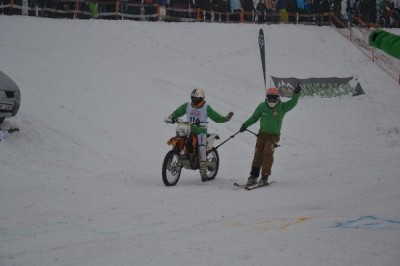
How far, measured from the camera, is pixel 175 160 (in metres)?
10.3

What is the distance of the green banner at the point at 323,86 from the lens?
21375 mm

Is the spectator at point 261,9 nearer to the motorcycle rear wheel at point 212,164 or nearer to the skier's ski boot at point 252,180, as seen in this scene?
the motorcycle rear wheel at point 212,164

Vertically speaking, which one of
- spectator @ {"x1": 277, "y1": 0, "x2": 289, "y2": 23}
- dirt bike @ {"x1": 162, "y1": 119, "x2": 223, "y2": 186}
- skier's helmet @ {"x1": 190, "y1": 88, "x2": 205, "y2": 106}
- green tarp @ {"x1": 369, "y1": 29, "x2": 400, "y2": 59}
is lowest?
dirt bike @ {"x1": 162, "y1": 119, "x2": 223, "y2": 186}

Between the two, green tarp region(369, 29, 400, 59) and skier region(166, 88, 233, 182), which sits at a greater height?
green tarp region(369, 29, 400, 59)

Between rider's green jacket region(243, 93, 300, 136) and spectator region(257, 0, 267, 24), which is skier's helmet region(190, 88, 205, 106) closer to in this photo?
rider's green jacket region(243, 93, 300, 136)

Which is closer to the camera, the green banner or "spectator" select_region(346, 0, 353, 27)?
the green banner

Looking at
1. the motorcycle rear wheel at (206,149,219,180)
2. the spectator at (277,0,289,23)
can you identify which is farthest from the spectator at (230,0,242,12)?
the motorcycle rear wheel at (206,149,219,180)

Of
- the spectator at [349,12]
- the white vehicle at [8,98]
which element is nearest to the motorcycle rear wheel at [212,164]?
the white vehicle at [8,98]

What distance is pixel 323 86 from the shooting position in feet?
73.2

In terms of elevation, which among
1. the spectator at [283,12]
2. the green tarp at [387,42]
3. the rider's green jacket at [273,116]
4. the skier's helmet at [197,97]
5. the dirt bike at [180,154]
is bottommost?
the dirt bike at [180,154]

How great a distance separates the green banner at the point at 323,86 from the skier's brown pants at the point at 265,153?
36.6 ft

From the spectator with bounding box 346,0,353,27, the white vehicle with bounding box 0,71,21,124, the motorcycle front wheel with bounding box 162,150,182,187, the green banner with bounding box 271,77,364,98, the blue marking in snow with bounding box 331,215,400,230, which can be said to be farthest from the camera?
the spectator with bounding box 346,0,353,27

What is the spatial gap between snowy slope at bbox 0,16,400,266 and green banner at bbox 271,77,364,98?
1.54ft

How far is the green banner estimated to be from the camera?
2138 cm
